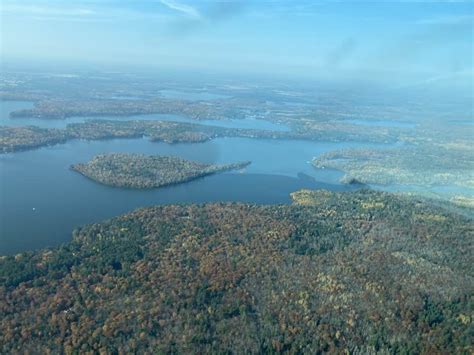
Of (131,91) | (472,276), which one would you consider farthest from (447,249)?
(131,91)

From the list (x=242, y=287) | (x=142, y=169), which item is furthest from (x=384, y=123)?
(x=242, y=287)

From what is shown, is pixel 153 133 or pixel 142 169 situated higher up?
pixel 153 133

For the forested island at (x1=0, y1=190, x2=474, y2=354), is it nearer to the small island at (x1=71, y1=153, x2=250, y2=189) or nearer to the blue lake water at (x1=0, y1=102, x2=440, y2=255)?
the blue lake water at (x1=0, y1=102, x2=440, y2=255)

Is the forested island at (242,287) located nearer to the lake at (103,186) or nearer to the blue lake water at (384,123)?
the lake at (103,186)

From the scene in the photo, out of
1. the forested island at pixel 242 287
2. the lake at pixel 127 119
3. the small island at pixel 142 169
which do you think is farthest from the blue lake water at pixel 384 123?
the forested island at pixel 242 287

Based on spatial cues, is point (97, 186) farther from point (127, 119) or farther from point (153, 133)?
point (127, 119)

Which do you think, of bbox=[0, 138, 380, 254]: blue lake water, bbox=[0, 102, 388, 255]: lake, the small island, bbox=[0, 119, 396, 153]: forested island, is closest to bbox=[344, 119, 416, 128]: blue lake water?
bbox=[0, 119, 396, 153]: forested island

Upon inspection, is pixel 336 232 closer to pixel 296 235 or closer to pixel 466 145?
pixel 296 235
